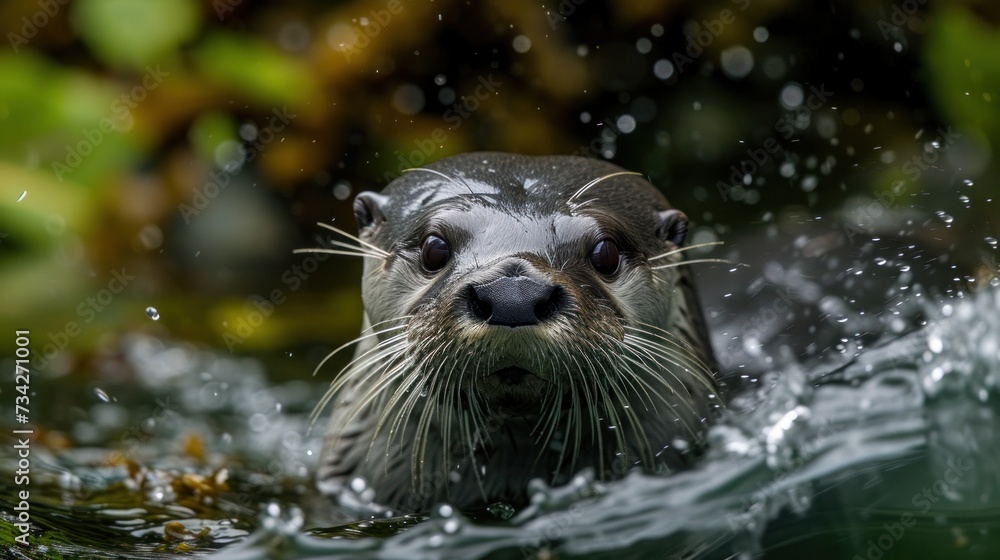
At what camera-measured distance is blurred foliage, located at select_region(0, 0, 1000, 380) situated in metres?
4.53

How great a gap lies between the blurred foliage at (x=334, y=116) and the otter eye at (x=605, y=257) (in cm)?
213

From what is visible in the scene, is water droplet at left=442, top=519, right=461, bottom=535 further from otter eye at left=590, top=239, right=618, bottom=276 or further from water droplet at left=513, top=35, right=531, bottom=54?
water droplet at left=513, top=35, right=531, bottom=54

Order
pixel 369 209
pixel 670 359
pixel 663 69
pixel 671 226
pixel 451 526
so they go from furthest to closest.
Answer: pixel 663 69, pixel 369 209, pixel 671 226, pixel 670 359, pixel 451 526

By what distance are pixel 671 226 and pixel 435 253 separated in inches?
22.8

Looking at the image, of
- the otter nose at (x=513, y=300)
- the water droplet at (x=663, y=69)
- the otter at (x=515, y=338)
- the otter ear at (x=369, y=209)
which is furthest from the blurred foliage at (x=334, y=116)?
the otter nose at (x=513, y=300)

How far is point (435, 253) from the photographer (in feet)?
7.69

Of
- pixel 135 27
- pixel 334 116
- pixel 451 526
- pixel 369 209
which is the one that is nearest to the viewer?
pixel 451 526

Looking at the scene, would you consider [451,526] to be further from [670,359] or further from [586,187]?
[586,187]

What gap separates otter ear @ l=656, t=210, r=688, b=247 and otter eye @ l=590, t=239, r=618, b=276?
242 millimetres

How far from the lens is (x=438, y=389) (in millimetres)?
2207

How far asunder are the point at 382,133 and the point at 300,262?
62cm

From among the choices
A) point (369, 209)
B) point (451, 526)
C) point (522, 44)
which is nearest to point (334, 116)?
point (522, 44)

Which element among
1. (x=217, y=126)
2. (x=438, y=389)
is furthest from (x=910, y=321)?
(x=217, y=126)

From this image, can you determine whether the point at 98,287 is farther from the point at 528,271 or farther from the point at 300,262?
the point at 528,271
